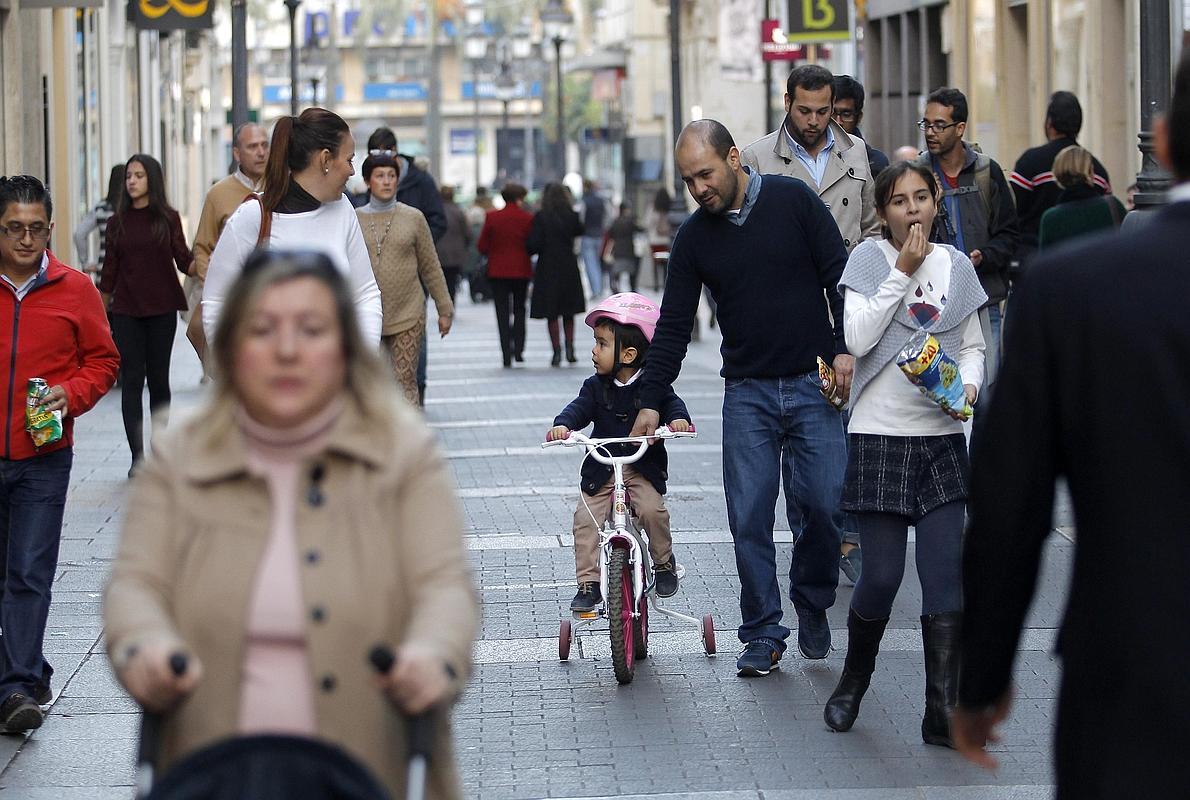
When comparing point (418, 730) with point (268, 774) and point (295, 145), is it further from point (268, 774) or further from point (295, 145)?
point (295, 145)

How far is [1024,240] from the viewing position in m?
12.4

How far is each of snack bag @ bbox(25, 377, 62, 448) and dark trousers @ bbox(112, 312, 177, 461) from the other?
5.99 m

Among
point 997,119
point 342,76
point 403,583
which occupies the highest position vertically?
point 342,76

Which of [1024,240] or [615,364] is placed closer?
[615,364]

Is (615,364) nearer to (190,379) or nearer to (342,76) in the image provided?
(190,379)

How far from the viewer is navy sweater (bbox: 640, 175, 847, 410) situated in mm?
7227

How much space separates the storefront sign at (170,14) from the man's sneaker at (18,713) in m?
14.2

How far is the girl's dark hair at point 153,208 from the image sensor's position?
1268 cm

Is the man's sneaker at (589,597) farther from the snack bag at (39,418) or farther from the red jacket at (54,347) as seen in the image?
the snack bag at (39,418)

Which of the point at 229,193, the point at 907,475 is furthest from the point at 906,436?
the point at 229,193

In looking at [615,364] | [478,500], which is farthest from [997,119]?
[615,364]

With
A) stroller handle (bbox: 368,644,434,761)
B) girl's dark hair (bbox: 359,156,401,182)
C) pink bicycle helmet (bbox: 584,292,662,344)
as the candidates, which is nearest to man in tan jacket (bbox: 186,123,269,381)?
girl's dark hair (bbox: 359,156,401,182)

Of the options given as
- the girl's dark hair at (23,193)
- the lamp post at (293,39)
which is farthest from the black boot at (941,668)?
the lamp post at (293,39)

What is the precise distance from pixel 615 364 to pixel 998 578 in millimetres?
4490
